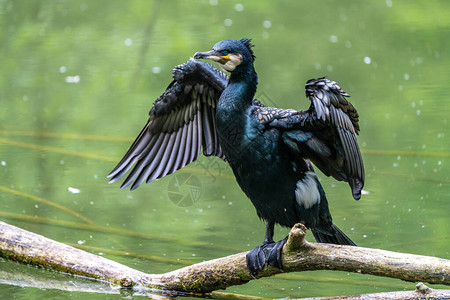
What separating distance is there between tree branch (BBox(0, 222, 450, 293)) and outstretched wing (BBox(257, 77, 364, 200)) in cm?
40

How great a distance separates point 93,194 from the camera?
238 inches

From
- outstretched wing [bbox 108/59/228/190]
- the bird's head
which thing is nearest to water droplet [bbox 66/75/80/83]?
outstretched wing [bbox 108/59/228/190]

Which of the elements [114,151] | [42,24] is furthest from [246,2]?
[114,151]

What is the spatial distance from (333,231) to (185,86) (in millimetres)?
1267

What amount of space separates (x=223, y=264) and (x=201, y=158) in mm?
2816

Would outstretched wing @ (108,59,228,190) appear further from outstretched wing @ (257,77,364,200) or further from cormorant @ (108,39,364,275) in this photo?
outstretched wing @ (257,77,364,200)

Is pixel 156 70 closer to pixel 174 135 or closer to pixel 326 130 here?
pixel 174 135

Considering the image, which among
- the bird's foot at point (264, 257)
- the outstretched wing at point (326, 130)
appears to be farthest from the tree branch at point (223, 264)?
the outstretched wing at point (326, 130)

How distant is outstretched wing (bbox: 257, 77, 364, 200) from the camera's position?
3.74 meters

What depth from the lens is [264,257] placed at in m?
3.96

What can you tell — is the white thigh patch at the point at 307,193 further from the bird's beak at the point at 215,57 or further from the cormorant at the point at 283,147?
the bird's beak at the point at 215,57

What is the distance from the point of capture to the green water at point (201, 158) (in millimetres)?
5160

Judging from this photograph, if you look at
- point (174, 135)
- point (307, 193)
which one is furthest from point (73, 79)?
point (307, 193)

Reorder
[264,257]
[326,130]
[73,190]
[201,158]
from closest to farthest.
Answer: [326,130] < [264,257] < [73,190] < [201,158]
